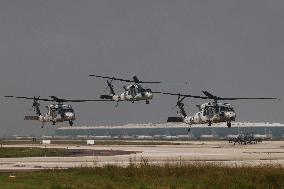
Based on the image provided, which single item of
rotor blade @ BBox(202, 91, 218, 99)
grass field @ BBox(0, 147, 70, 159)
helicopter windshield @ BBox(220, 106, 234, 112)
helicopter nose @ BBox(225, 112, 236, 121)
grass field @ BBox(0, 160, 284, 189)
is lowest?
grass field @ BBox(0, 160, 284, 189)

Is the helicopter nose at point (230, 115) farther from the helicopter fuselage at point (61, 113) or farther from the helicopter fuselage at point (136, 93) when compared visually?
the helicopter fuselage at point (61, 113)

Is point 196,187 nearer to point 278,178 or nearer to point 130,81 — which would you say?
point 278,178

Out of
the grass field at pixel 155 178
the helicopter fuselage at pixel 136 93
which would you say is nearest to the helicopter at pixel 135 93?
the helicopter fuselage at pixel 136 93

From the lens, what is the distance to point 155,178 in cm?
3444

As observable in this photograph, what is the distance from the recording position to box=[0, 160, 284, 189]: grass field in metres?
30.2

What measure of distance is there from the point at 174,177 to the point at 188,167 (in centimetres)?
378

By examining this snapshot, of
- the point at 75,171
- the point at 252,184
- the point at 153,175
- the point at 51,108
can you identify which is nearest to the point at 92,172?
the point at 75,171

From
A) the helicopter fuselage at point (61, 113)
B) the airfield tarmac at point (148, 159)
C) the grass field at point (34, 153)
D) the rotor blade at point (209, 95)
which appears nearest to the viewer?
the airfield tarmac at point (148, 159)

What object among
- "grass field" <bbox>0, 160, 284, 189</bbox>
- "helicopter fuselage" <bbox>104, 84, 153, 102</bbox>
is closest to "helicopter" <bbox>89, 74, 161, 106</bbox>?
"helicopter fuselage" <bbox>104, 84, 153, 102</bbox>

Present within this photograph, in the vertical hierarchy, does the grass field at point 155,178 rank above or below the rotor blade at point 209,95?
below

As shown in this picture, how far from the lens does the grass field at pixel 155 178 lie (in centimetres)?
3017

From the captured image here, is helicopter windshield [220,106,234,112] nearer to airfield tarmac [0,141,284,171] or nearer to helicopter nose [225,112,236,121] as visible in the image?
helicopter nose [225,112,236,121]

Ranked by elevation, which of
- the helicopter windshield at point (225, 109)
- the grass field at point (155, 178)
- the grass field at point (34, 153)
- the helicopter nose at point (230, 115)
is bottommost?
the grass field at point (155, 178)

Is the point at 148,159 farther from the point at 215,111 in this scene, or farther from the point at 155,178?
the point at 215,111
